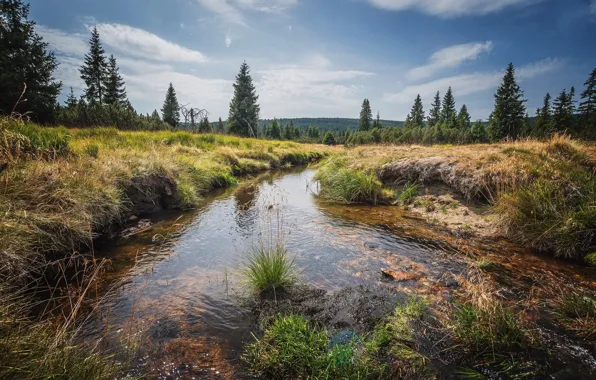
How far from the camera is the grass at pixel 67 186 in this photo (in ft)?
12.8

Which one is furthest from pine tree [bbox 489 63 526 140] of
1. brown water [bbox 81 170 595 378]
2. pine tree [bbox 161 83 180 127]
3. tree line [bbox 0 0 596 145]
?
pine tree [bbox 161 83 180 127]

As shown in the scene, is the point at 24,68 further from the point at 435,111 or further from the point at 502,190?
the point at 435,111

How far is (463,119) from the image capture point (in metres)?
78.3

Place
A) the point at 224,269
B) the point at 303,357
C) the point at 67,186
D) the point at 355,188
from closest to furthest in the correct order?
1. the point at 303,357
2. the point at 224,269
3. the point at 67,186
4. the point at 355,188

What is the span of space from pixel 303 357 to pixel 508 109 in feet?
201

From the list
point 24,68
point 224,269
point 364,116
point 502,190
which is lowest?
point 224,269

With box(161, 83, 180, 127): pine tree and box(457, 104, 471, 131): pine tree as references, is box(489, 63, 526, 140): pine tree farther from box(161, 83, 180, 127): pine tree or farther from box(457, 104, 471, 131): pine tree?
box(161, 83, 180, 127): pine tree

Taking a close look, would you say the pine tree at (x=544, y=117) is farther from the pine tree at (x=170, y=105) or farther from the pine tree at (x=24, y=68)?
the pine tree at (x=170, y=105)

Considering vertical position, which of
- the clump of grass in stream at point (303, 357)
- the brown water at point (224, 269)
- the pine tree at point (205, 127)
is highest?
the pine tree at point (205, 127)

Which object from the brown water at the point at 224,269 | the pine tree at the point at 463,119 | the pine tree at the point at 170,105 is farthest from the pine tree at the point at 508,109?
the pine tree at the point at 170,105

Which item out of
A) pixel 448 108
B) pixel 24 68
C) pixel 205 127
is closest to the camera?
pixel 24 68

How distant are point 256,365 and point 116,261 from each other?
3.89 m

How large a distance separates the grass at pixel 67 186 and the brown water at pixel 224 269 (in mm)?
909

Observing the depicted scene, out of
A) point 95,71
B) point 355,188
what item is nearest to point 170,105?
point 95,71
